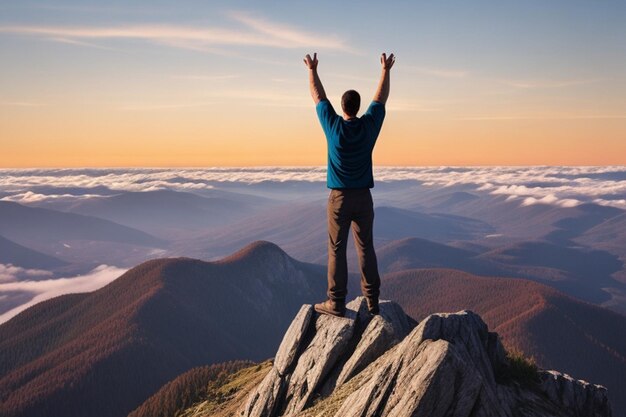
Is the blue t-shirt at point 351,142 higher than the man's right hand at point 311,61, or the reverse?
the man's right hand at point 311,61

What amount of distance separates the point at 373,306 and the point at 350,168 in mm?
6820

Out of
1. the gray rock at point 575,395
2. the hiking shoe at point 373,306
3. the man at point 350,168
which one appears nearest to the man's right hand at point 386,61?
the man at point 350,168

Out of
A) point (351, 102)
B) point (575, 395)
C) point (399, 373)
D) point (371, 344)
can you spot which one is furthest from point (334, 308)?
point (575, 395)

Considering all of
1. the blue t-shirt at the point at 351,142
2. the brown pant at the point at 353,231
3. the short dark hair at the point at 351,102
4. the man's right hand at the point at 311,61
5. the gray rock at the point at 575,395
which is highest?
the man's right hand at the point at 311,61

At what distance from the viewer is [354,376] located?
2000cm

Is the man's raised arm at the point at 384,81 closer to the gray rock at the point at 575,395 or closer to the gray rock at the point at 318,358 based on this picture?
the gray rock at the point at 318,358

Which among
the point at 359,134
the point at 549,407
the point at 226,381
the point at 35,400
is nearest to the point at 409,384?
the point at 359,134

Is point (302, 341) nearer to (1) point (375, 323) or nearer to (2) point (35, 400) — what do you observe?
(1) point (375, 323)

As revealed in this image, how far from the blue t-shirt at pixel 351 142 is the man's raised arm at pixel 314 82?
1.00ft

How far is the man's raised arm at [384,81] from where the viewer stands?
1708cm

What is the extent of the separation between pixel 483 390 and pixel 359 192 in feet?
27.9

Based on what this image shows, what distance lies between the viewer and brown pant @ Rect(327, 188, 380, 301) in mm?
18297

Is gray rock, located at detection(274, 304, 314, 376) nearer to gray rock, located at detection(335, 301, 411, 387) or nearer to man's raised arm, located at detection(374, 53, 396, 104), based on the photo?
gray rock, located at detection(335, 301, 411, 387)

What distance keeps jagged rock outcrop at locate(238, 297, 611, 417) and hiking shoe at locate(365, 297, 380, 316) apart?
0.31 metres
